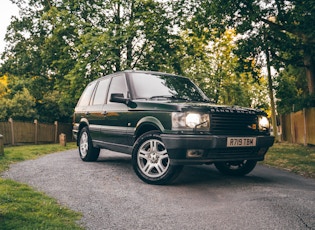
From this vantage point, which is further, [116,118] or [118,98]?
[116,118]

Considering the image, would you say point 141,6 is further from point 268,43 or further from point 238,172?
point 238,172

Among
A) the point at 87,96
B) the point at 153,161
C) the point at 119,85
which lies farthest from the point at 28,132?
the point at 153,161

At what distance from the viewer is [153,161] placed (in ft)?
18.7

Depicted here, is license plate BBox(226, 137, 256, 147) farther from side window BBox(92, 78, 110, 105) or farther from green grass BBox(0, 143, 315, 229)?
side window BBox(92, 78, 110, 105)

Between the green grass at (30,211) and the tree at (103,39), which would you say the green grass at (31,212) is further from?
the tree at (103,39)

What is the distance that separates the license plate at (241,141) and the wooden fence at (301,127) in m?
9.73

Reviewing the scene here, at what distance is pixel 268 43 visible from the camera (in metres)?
14.0

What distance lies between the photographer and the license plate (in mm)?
5411

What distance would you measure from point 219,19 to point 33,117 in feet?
50.2

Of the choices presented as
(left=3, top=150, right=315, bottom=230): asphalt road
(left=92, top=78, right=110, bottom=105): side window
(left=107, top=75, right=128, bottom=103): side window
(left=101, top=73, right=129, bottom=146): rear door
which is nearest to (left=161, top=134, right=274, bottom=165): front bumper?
(left=3, top=150, right=315, bottom=230): asphalt road

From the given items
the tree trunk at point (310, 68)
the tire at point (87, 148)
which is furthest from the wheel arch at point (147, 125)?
the tree trunk at point (310, 68)

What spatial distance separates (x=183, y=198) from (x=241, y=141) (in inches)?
58.1

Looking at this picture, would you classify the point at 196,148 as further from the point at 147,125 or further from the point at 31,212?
the point at 31,212

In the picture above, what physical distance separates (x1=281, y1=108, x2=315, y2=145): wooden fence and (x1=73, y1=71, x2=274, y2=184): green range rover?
9016mm
